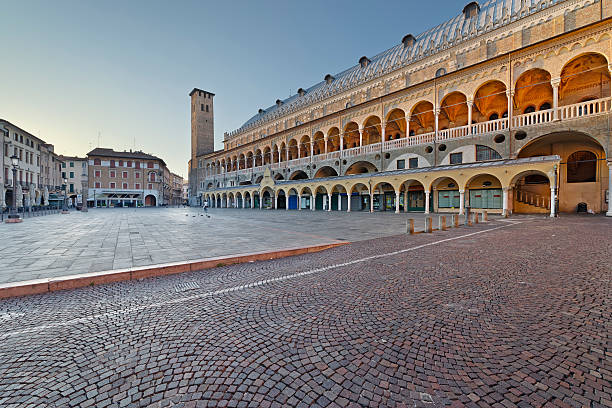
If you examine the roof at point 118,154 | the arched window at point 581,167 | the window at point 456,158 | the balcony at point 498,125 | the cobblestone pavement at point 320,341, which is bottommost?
the cobblestone pavement at point 320,341

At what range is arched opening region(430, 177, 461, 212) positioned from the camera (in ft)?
81.1

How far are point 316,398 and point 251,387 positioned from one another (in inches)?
20.1

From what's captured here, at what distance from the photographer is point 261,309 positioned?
351cm

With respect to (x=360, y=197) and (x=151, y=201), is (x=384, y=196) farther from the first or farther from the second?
(x=151, y=201)

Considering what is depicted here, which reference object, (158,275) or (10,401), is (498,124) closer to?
(158,275)

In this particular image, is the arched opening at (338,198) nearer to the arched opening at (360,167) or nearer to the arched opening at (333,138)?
the arched opening at (360,167)

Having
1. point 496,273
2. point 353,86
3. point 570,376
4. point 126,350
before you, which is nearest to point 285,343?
point 126,350

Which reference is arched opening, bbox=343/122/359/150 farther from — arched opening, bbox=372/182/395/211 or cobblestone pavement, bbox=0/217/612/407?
cobblestone pavement, bbox=0/217/612/407

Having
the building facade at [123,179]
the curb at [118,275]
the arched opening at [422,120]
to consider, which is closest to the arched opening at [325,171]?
the arched opening at [422,120]

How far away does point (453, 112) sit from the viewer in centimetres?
2772

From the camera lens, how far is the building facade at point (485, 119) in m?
19.2

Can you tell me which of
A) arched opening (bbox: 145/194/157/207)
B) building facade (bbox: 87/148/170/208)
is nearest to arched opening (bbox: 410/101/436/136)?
building facade (bbox: 87/148/170/208)

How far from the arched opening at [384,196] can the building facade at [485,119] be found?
0.39 ft

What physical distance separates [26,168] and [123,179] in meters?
25.3
